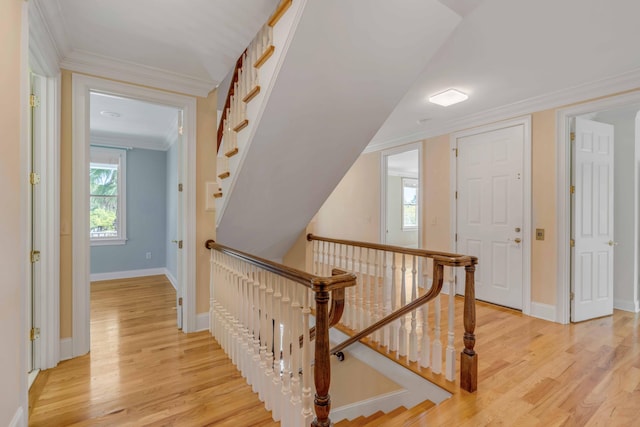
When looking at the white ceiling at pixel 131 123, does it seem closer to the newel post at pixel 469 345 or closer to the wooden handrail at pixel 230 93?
the wooden handrail at pixel 230 93

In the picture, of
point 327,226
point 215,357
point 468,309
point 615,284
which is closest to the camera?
point 468,309

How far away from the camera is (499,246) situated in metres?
3.71

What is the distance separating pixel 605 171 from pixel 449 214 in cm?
168

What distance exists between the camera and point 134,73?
8.59ft

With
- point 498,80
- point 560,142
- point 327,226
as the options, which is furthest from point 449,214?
point 327,226

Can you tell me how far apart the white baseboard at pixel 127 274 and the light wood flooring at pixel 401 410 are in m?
2.44

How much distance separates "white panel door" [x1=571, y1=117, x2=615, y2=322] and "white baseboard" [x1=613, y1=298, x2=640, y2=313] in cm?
38

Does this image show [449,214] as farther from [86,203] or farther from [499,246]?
[86,203]

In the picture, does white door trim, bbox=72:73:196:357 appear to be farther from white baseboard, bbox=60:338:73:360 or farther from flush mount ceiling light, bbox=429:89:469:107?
flush mount ceiling light, bbox=429:89:469:107

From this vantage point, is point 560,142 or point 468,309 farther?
point 560,142

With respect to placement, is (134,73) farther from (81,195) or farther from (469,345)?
(469,345)

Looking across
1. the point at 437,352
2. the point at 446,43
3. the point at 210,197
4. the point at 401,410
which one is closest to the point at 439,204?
the point at 446,43

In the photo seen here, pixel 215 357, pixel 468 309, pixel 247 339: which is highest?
pixel 468 309

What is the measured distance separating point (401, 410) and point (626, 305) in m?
3.29
